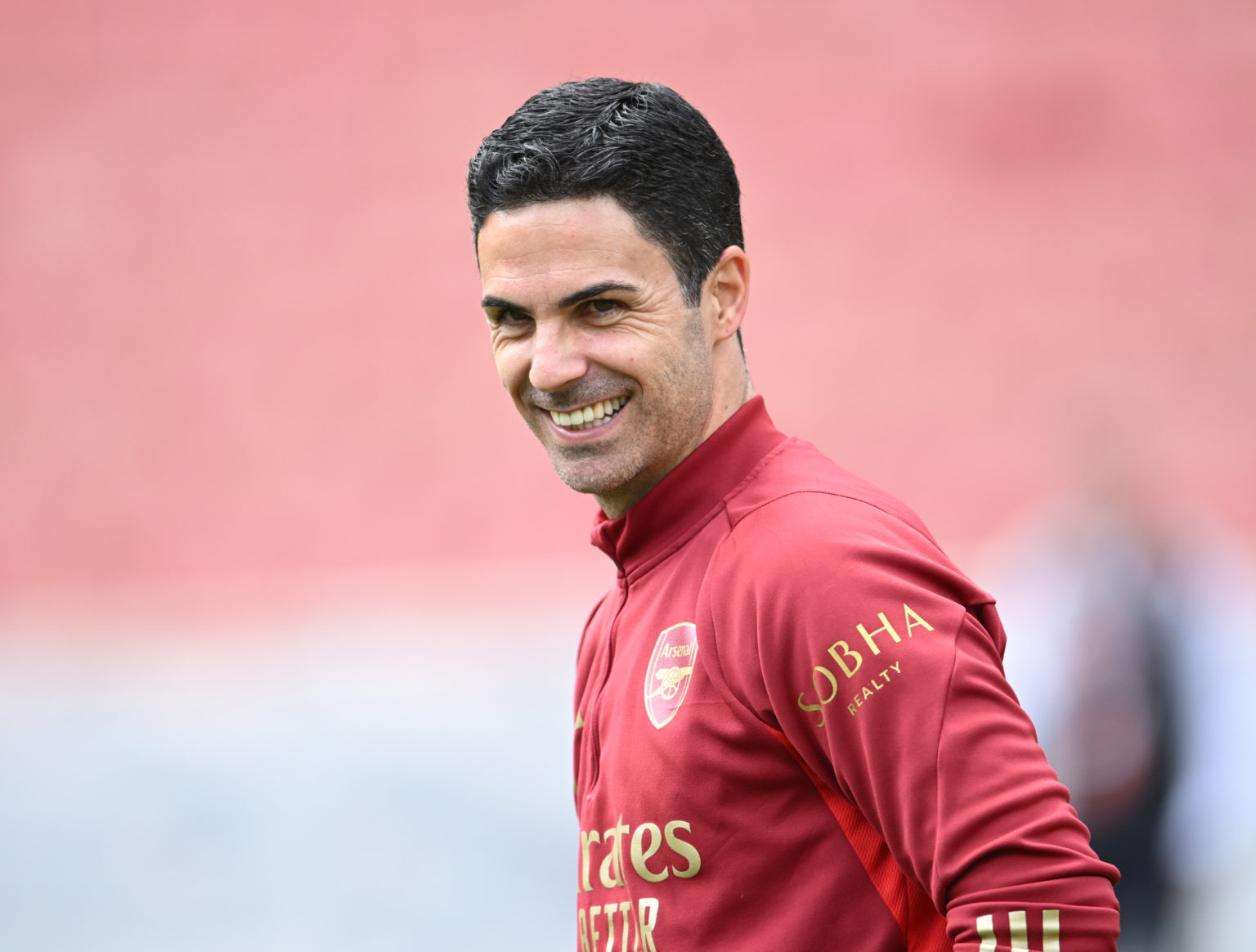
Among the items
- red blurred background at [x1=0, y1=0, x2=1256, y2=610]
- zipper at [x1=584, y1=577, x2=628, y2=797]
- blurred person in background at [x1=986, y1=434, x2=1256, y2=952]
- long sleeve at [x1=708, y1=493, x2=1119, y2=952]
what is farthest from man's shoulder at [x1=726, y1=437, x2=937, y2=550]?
red blurred background at [x1=0, y1=0, x2=1256, y2=610]

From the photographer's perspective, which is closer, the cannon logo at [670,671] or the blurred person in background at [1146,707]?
the cannon logo at [670,671]

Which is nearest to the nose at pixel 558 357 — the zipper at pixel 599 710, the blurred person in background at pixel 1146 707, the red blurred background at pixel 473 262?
the zipper at pixel 599 710

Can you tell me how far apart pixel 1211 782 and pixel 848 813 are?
6.36 ft

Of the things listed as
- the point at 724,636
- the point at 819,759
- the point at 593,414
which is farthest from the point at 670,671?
the point at 593,414

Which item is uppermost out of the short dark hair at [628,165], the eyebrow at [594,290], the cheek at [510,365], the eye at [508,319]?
the short dark hair at [628,165]

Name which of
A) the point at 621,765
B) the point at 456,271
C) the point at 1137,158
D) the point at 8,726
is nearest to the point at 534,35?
the point at 456,271

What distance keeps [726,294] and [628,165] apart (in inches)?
8.3

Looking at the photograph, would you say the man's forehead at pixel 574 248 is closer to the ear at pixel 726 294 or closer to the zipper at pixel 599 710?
the ear at pixel 726 294

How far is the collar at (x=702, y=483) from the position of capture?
1466mm

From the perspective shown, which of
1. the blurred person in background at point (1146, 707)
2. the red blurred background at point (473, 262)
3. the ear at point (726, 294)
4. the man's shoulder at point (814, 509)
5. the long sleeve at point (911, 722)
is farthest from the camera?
the red blurred background at point (473, 262)

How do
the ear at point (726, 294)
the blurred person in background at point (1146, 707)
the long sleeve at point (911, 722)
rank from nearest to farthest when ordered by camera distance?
A: the long sleeve at point (911, 722) → the ear at point (726, 294) → the blurred person in background at point (1146, 707)

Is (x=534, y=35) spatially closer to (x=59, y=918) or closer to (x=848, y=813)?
(x=59, y=918)

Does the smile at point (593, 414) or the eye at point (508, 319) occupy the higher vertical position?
the eye at point (508, 319)

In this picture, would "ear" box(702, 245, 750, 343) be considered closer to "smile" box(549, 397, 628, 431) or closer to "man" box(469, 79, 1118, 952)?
"man" box(469, 79, 1118, 952)
